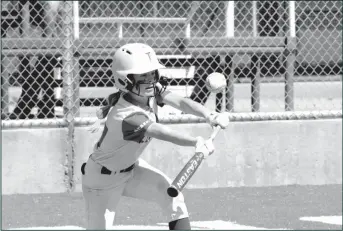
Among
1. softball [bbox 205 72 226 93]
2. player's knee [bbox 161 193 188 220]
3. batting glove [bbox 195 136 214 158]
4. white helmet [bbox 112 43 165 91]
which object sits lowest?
player's knee [bbox 161 193 188 220]

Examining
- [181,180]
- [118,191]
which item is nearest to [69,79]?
[118,191]

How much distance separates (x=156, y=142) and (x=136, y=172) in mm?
3122

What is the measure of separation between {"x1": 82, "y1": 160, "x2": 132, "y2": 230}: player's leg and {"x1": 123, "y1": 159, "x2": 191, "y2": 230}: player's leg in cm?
11

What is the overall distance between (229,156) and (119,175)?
348cm

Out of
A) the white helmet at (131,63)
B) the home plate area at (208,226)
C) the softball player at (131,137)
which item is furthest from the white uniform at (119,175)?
the home plate area at (208,226)

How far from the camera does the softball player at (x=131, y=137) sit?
13.9 feet

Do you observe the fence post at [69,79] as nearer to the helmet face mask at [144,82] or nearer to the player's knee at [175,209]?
the player's knee at [175,209]

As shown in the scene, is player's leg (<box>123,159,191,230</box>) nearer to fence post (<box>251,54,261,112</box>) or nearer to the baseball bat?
the baseball bat

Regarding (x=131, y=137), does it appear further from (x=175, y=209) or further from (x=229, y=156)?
(x=229, y=156)

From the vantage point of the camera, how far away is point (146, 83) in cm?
434

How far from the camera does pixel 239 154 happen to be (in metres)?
7.87

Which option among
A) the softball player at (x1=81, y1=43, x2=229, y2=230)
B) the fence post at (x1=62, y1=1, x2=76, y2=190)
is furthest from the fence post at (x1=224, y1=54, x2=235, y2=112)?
the softball player at (x1=81, y1=43, x2=229, y2=230)

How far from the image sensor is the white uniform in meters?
4.32

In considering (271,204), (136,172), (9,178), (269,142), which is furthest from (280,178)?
(136,172)
